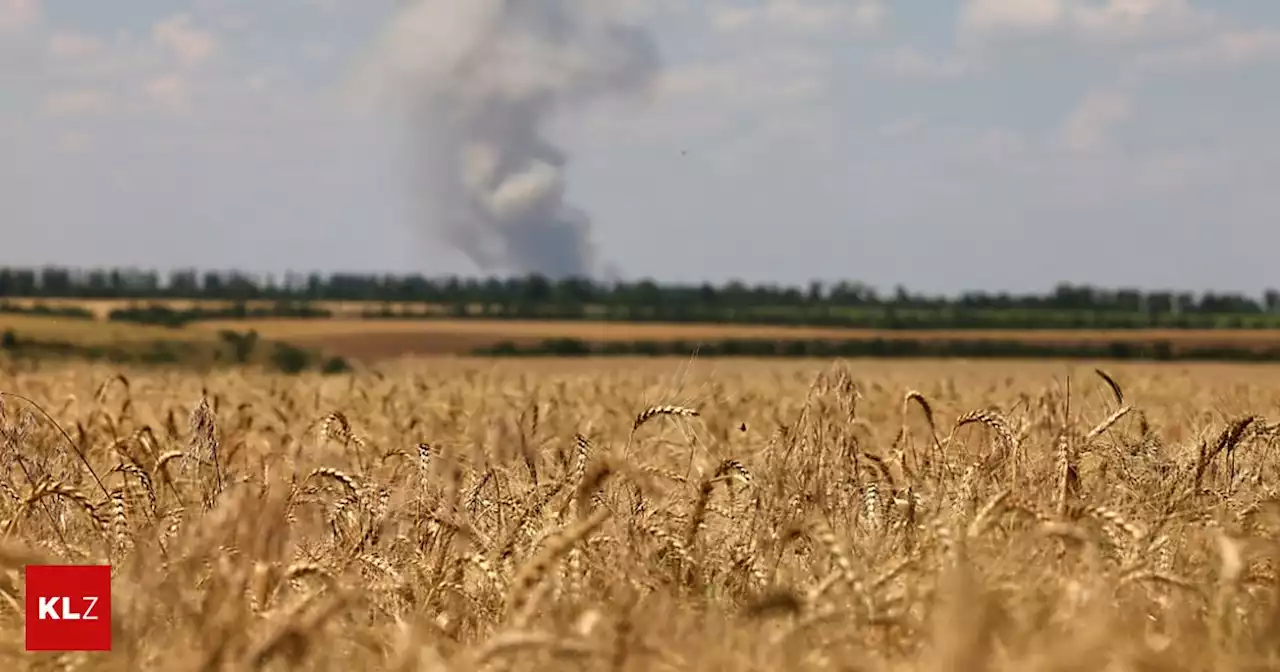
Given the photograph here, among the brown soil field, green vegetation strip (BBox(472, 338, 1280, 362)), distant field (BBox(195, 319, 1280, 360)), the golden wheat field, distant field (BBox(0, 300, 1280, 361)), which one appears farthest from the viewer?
distant field (BBox(195, 319, 1280, 360))

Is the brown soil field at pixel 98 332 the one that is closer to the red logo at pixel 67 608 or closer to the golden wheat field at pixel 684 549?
the golden wheat field at pixel 684 549

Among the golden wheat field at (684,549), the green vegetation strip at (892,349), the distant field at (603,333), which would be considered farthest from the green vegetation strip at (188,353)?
the golden wheat field at (684,549)

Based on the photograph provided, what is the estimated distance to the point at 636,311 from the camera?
86.6 metres

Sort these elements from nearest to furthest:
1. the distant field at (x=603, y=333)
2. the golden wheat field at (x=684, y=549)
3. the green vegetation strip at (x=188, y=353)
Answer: the golden wheat field at (x=684, y=549)
the green vegetation strip at (x=188, y=353)
the distant field at (x=603, y=333)

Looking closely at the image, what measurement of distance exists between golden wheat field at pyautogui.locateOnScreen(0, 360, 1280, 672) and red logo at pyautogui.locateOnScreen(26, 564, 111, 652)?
71mm

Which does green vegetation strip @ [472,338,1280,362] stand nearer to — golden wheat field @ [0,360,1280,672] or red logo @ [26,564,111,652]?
golden wheat field @ [0,360,1280,672]

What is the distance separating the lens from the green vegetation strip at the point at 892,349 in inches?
2233

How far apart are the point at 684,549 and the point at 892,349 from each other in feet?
185

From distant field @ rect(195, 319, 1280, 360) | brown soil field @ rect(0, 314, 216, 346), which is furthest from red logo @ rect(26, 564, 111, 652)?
distant field @ rect(195, 319, 1280, 360)

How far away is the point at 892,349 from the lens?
2359 inches

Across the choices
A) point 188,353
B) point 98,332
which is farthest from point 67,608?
point 98,332

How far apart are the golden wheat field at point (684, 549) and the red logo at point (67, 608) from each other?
0.07m

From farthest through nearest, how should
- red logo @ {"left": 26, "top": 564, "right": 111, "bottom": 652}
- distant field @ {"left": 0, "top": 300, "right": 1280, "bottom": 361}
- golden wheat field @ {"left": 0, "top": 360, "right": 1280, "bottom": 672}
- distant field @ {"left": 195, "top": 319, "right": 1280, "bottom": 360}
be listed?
distant field @ {"left": 195, "top": 319, "right": 1280, "bottom": 360}, distant field @ {"left": 0, "top": 300, "right": 1280, "bottom": 361}, red logo @ {"left": 26, "top": 564, "right": 111, "bottom": 652}, golden wheat field @ {"left": 0, "top": 360, "right": 1280, "bottom": 672}

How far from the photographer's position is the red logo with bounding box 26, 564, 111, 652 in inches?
132
